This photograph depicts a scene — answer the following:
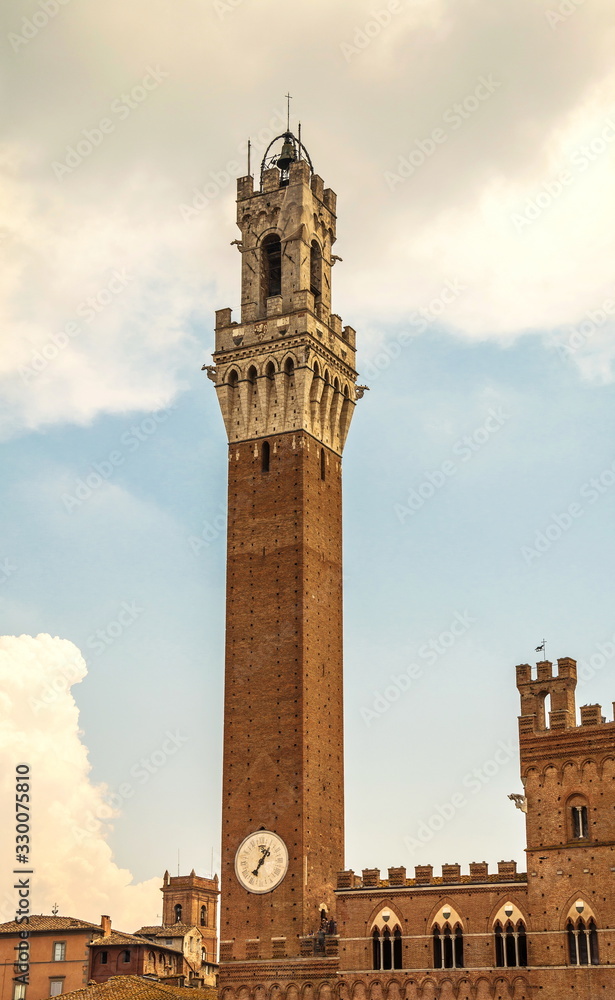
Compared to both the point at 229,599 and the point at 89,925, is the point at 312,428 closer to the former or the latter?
the point at 229,599

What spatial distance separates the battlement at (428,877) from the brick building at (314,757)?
7cm

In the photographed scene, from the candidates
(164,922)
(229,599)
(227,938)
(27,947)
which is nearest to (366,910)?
(227,938)

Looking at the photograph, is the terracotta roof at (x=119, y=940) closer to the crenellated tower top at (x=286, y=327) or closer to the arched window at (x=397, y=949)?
the arched window at (x=397, y=949)

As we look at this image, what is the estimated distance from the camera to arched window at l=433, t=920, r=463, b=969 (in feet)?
146

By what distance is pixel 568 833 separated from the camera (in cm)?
4425

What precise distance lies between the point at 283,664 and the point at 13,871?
14068 millimetres

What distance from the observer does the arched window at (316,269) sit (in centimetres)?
6000

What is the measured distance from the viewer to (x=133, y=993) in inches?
2320

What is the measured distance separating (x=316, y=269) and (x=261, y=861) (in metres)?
27.1

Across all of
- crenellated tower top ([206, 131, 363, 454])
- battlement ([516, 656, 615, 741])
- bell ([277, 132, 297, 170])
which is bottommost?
battlement ([516, 656, 615, 741])

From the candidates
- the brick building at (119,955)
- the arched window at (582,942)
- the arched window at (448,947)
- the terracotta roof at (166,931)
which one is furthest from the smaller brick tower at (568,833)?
the terracotta roof at (166,931)

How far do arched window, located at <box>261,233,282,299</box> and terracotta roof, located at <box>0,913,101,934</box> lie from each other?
3503 centimetres

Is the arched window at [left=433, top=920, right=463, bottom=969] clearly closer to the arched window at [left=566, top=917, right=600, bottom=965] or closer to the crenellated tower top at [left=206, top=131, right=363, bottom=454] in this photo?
the arched window at [left=566, top=917, right=600, bottom=965]

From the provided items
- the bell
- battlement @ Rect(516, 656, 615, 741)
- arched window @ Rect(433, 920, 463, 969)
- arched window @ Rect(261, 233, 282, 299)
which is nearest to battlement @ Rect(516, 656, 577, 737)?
battlement @ Rect(516, 656, 615, 741)
